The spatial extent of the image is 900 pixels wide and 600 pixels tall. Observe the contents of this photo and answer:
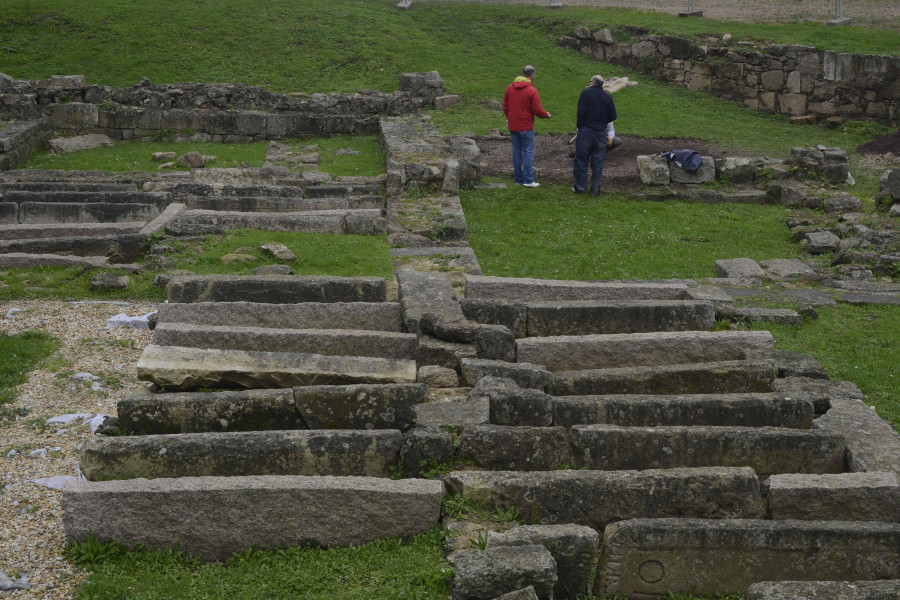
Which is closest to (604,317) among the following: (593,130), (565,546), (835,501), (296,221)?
(835,501)

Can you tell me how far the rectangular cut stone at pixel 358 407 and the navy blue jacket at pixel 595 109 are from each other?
37.3 feet

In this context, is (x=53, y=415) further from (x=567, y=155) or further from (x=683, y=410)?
(x=567, y=155)

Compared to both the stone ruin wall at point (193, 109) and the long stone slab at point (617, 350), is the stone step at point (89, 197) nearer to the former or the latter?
the stone ruin wall at point (193, 109)

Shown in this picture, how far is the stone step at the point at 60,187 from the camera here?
1706cm

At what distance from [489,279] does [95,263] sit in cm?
587

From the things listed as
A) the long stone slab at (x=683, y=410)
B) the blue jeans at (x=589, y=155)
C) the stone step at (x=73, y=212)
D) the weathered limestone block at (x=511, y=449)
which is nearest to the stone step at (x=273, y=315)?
the long stone slab at (x=683, y=410)

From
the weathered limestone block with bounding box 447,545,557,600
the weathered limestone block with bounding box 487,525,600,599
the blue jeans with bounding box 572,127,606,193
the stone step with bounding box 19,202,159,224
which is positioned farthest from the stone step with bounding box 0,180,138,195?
the weathered limestone block with bounding box 447,545,557,600

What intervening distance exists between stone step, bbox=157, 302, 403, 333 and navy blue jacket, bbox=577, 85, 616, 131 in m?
9.42

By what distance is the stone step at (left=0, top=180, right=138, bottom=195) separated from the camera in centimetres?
1706

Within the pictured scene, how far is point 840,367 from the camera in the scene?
32.5 feet

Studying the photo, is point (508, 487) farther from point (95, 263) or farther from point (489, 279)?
point (95, 263)

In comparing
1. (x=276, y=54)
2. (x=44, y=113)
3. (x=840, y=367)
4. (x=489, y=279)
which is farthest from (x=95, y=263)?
(x=276, y=54)

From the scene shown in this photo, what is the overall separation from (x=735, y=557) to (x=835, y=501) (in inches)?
42.7

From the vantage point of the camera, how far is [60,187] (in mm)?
17172
